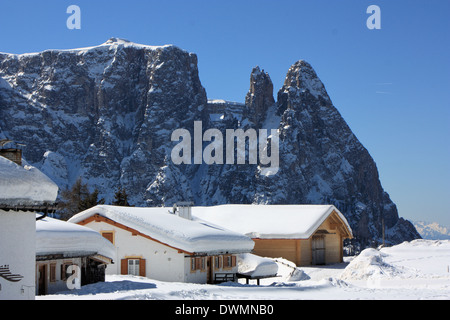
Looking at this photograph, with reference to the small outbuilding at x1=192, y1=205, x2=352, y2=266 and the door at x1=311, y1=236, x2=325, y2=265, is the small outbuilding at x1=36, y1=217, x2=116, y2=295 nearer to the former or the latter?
the small outbuilding at x1=192, y1=205, x2=352, y2=266

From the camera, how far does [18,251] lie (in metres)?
15.5

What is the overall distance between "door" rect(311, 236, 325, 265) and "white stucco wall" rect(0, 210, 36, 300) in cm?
3486

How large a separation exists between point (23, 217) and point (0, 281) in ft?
5.21

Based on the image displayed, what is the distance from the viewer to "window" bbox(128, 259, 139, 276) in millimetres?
33188

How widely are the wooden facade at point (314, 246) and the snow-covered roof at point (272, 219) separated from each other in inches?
26.6

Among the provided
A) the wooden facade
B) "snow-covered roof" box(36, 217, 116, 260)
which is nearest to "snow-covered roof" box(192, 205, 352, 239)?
the wooden facade

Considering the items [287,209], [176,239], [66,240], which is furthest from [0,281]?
[287,209]

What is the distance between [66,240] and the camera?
83.4 feet

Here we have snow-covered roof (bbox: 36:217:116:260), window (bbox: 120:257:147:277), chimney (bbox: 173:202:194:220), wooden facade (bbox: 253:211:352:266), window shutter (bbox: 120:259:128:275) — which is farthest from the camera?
wooden facade (bbox: 253:211:352:266)

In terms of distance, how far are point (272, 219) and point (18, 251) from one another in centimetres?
3647

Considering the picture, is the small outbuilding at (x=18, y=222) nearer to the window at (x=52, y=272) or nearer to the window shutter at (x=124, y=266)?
the window at (x=52, y=272)

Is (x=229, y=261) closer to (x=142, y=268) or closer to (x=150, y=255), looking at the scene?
(x=150, y=255)

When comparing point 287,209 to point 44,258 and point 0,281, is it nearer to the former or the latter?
point 44,258

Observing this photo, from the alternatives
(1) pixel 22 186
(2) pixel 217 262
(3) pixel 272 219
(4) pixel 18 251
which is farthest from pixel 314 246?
(1) pixel 22 186
